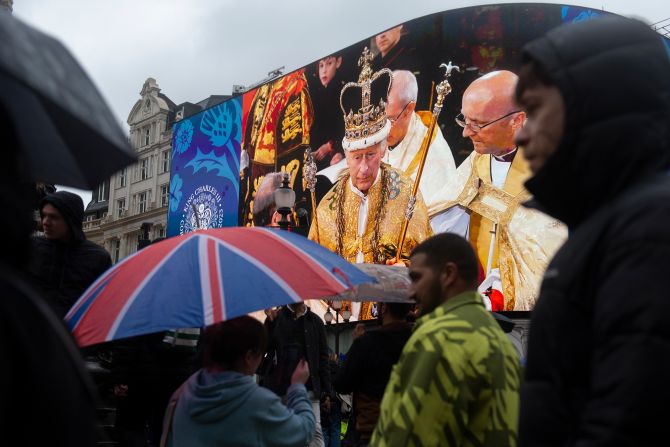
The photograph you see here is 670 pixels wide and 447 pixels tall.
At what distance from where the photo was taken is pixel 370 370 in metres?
4.91

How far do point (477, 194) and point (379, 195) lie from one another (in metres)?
3.95

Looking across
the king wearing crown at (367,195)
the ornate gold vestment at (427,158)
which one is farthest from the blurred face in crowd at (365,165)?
the ornate gold vestment at (427,158)

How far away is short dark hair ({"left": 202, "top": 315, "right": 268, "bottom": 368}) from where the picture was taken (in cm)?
358

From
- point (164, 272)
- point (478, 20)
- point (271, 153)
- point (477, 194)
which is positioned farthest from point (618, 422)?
point (271, 153)

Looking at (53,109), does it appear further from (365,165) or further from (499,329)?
(365,165)

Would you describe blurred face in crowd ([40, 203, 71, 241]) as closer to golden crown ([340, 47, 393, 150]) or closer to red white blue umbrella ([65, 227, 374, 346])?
red white blue umbrella ([65, 227, 374, 346])

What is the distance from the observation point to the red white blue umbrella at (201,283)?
141 inches

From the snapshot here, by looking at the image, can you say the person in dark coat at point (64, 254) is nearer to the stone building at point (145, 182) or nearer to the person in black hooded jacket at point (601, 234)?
the person in black hooded jacket at point (601, 234)

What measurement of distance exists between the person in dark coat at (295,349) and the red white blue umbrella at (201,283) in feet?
15.0

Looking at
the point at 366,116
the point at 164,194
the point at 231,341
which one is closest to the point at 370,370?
the point at 231,341

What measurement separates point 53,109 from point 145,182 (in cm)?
5618

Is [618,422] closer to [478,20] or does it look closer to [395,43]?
[478,20]

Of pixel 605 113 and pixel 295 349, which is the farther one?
pixel 295 349

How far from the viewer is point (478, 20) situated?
25359mm
